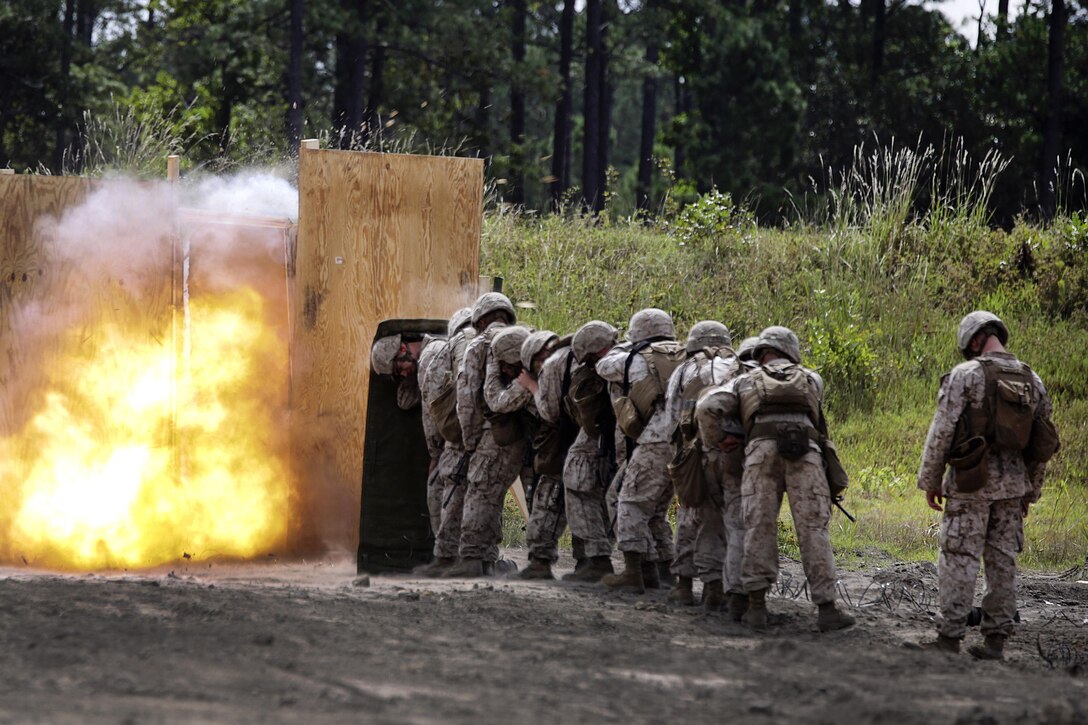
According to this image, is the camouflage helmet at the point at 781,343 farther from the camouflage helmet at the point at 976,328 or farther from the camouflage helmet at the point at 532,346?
the camouflage helmet at the point at 532,346

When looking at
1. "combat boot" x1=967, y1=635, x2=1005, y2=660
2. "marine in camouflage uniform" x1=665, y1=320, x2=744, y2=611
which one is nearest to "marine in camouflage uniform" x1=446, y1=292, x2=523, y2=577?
"marine in camouflage uniform" x1=665, y1=320, x2=744, y2=611

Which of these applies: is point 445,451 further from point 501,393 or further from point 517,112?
point 517,112

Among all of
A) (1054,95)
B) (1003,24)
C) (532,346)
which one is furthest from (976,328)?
(1003,24)

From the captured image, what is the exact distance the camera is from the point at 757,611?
27.8 ft

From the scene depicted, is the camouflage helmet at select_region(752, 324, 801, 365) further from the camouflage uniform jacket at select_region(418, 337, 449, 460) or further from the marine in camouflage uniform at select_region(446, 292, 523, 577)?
the camouflage uniform jacket at select_region(418, 337, 449, 460)

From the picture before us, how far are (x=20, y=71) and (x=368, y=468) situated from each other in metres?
21.2

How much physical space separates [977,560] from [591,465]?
2711 millimetres

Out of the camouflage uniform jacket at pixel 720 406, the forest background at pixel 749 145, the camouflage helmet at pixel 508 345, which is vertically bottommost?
the camouflage uniform jacket at pixel 720 406

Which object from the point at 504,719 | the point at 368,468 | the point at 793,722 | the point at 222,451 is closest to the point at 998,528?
the point at 793,722

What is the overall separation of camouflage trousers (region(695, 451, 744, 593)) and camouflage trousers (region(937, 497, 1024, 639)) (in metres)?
1.23

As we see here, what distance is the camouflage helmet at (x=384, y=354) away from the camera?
10297 mm

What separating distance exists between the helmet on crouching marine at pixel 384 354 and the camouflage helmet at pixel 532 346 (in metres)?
1.06

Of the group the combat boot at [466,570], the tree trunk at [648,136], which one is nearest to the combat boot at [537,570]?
the combat boot at [466,570]

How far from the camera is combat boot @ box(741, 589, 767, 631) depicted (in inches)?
332
